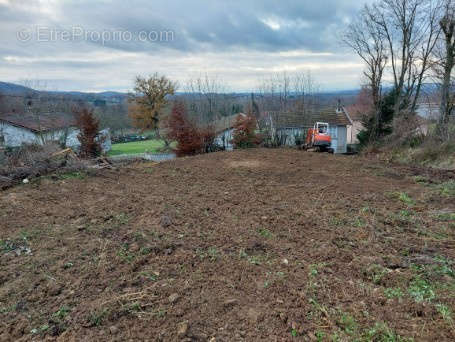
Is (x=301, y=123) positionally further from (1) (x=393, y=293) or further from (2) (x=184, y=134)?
(1) (x=393, y=293)

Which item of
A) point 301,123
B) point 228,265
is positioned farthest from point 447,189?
point 301,123

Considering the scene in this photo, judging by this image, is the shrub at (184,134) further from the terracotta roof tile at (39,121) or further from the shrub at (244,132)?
the terracotta roof tile at (39,121)

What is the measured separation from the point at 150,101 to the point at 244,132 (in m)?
18.3

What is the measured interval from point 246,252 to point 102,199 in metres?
3.46

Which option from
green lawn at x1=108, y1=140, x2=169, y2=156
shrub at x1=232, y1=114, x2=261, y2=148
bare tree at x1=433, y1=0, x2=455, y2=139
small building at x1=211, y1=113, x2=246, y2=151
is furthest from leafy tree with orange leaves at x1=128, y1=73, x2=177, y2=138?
bare tree at x1=433, y1=0, x2=455, y2=139

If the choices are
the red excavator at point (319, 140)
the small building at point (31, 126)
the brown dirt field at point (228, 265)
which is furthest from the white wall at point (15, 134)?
the brown dirt field at point (228, 265)

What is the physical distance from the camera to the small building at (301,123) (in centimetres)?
1925

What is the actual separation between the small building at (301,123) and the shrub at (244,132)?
8.95 ft

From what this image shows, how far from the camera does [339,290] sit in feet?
8.21

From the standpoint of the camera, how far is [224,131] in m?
19.9

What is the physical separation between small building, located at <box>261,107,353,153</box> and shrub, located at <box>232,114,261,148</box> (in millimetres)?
2728

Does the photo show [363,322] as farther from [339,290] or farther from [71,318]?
[71,318]

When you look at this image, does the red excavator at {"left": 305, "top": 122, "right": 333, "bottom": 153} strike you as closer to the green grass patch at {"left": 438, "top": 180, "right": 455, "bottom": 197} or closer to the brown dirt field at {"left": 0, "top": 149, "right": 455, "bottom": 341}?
the green grass patch at {"left": 438, "top": 180, "right": 455, "bottom": 197}

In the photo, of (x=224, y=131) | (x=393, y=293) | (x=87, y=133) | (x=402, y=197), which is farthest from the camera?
(x=224, y=131)
